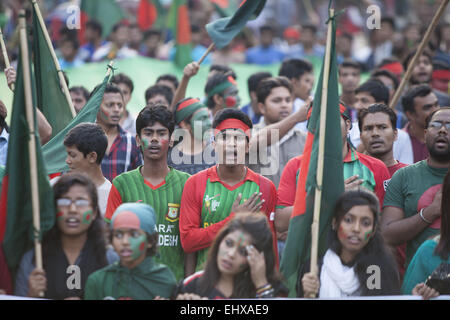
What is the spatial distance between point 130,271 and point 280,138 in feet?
8.90

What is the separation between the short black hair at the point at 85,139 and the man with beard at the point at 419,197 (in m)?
2.14

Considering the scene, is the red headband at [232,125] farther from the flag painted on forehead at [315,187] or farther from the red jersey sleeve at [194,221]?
the flag painted on forehead at [315,187]

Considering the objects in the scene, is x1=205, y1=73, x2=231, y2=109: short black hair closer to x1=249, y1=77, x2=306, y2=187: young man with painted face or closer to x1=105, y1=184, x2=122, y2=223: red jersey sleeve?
x1=249, y1=77, x2=306, y2=187: young man with painted face

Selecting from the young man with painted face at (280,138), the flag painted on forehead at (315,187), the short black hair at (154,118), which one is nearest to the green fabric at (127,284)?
Answer: the flag painted on forehead at (315,187)

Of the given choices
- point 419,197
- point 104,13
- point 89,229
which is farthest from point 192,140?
point 104,13

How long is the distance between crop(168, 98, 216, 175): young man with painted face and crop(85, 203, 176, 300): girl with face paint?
6.21ft

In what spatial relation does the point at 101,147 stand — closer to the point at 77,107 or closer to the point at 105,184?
the point at 105,184

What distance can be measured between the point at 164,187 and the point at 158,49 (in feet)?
29.5

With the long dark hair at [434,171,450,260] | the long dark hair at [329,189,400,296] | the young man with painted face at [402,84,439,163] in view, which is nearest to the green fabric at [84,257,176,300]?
the long dark hair at [329,189,400,296]

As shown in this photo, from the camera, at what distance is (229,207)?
17.4 feet

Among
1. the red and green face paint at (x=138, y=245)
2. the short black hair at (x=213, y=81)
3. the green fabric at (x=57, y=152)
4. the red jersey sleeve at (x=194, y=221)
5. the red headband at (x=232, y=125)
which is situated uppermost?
the short black hair at (x=213, y=81)

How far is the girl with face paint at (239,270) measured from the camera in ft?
14.3

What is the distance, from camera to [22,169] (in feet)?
14.7

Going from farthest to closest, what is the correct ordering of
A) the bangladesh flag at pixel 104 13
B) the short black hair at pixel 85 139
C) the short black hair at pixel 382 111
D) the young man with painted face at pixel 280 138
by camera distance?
1. the bangladesh flag at pixel 104 13
2. the young man with painted face at pixel 280 138
3. the short black hair at pixel 382 111
4. the short black hair at pixel 85 139
